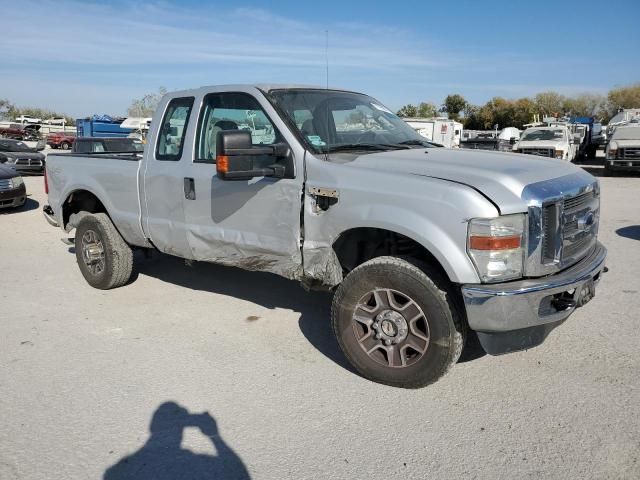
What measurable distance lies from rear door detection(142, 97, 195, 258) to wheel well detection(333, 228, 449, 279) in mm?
1555

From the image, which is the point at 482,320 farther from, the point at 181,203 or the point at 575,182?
the point at 181,203

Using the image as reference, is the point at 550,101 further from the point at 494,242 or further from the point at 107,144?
the point at 494,242

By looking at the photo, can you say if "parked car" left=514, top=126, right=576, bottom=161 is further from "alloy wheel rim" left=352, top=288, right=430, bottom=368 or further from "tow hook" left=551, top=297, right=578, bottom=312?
"alloy wheel rim" left=352, top=288, right=430, bottom=368

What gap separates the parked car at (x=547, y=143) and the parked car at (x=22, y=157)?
1657cm

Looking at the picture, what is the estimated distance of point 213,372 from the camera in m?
3.90

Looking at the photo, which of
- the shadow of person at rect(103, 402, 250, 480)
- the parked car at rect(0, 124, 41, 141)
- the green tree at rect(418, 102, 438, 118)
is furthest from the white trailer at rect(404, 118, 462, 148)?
the green tree at rect(418, 102, 438, 118)

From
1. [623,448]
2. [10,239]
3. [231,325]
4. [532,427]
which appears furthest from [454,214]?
[10,239]

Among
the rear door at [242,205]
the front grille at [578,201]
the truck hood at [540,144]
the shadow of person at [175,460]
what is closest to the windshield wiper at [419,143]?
the rear door at [242,205]

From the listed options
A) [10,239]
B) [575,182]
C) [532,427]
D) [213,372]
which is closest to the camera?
[532,427]

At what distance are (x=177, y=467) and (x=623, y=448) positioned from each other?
7.74 feet

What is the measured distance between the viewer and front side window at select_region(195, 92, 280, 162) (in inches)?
167

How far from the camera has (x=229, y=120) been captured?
14.9ft

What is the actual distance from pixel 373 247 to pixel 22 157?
1667 centimetres

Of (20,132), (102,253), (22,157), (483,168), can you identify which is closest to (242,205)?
(483,168)
